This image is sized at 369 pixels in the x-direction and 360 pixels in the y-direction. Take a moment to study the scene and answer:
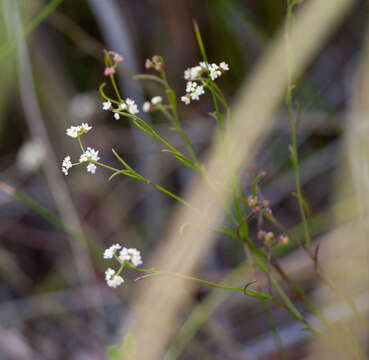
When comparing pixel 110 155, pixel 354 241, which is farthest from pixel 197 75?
pixel 110 155

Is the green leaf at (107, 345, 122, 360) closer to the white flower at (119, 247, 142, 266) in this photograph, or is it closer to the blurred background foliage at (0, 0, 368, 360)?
the white flower at (119, 247, 142, 266)

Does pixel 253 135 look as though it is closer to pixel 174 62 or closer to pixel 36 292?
pixel 174 62

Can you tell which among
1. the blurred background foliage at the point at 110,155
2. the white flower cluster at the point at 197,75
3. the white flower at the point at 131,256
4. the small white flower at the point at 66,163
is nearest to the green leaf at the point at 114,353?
the white flower at the point at 131,256

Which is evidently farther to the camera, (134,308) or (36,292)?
(36,292)

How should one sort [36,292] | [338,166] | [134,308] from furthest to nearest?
[36,292] → [338,166] → [134,308]

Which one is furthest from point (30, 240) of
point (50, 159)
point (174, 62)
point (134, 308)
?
point (174, 62)

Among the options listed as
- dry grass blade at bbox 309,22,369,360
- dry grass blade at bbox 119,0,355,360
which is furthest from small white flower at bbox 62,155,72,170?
dry grass blade at bbox 309,22,369,360
